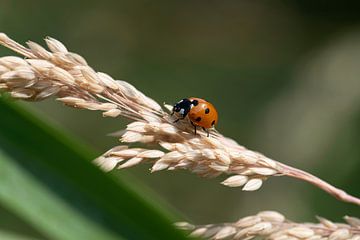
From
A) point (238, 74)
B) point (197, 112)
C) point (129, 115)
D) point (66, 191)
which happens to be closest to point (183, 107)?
point (197, 112)

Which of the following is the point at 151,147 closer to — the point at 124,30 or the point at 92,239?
the point at 92,239

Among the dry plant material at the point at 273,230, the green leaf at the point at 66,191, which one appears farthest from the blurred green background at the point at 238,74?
the green leaf at the point at 66,191

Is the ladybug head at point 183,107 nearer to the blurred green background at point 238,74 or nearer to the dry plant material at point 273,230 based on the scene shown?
the dry plant material at point 273,230

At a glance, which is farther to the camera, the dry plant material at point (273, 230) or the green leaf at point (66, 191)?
the dry plant material at point (273, 230)

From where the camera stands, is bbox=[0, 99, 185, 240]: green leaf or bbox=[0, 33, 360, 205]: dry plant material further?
bbox=[0, 33, 360, 205]: dry plant material

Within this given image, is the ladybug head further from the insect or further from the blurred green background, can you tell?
the blurred green background

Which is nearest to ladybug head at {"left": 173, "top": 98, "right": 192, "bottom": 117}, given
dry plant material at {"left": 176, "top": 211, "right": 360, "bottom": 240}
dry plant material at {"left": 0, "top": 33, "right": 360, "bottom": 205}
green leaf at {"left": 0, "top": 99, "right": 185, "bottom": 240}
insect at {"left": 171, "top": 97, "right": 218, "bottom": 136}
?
insect at {"left": 171, "top": 97, "right": 218, "bottom": 136}

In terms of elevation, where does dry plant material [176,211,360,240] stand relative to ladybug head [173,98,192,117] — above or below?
below
